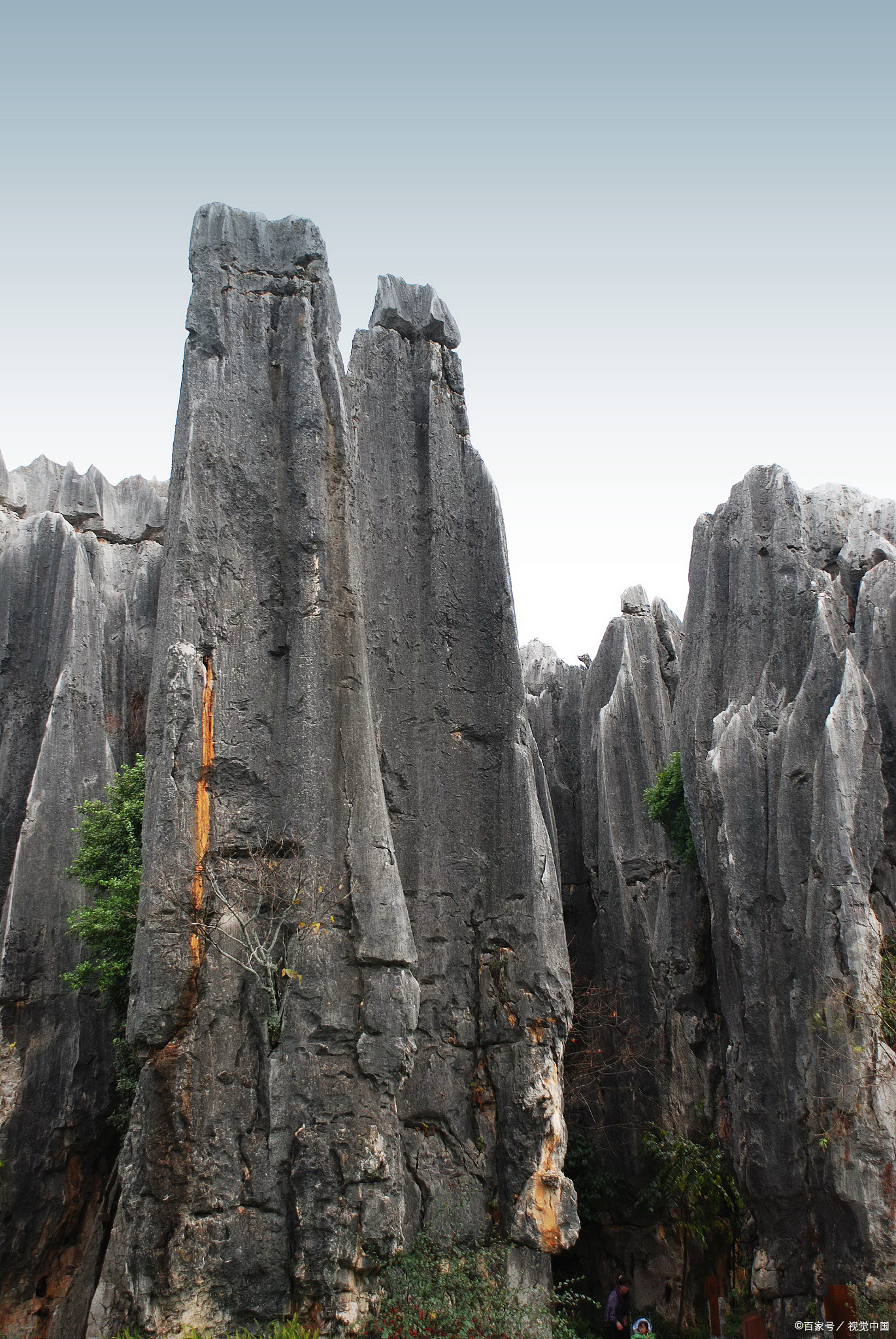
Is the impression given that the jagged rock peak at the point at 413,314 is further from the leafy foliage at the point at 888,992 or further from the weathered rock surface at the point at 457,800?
the leafy foliage at the point at 888,992

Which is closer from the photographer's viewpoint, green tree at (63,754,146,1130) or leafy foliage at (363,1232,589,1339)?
leafy foliage at (363,1232,589,1339)

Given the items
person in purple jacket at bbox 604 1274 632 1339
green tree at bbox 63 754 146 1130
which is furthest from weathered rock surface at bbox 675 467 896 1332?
green tree at bbox 63 754 146 1130

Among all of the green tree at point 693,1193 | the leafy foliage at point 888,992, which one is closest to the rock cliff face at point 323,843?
A: the leafy foliage at point 888,992

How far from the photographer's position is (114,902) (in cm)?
1738

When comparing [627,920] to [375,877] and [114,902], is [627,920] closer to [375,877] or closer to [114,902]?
[375,877]

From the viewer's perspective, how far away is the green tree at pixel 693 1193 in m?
19.4

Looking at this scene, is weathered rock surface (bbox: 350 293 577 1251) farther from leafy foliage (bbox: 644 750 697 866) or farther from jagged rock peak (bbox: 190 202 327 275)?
leafy foliage (bbox: 644 750 697 866)

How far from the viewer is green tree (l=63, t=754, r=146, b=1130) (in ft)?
56.7

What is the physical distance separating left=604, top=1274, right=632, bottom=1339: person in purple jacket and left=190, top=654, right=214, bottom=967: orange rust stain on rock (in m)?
12.6

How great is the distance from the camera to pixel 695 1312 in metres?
20.1

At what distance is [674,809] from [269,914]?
12241 millimetres

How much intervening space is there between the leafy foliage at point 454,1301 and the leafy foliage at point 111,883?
21.7 ft

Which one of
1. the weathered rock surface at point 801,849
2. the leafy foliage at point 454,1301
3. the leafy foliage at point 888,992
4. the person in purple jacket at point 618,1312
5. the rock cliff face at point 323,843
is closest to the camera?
the leafy foliage at point 454,1301

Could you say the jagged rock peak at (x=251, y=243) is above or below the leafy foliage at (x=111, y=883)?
above
